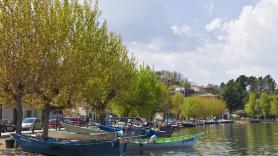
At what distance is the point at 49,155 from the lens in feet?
116

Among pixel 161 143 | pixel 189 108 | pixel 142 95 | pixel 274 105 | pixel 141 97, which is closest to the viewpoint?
pixel 161 143

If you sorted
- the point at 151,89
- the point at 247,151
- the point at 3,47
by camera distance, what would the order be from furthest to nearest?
Answer: the point at 151,89 < the point at 247,151 < the point at 3,47

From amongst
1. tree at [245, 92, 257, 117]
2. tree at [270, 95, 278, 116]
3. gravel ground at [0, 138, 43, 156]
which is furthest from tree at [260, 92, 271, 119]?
gravel ground at [0, 138, 43, 156]

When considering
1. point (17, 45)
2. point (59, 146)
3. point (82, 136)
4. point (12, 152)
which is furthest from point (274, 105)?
point (17, 45)

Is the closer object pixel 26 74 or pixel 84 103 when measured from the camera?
pixel 26 74

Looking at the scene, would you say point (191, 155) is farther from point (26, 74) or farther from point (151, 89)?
point (151, 89)

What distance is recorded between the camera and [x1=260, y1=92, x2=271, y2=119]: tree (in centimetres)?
18850

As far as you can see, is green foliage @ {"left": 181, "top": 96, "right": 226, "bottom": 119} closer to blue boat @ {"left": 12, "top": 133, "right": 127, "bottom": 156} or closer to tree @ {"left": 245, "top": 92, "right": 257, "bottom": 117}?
tree @ {"left": 245, "top": 92, "right": 257, "bottom": 117}

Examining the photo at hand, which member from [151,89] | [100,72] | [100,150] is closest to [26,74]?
[100,150]

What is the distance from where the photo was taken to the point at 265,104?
190 metres

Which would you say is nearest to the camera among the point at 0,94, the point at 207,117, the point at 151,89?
the point at 0,94

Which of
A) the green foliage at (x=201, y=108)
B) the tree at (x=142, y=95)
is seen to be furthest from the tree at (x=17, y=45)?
the green foliage at (x=201, y=108)

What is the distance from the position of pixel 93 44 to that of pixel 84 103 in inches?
269

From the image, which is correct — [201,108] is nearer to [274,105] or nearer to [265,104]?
[274,105]
